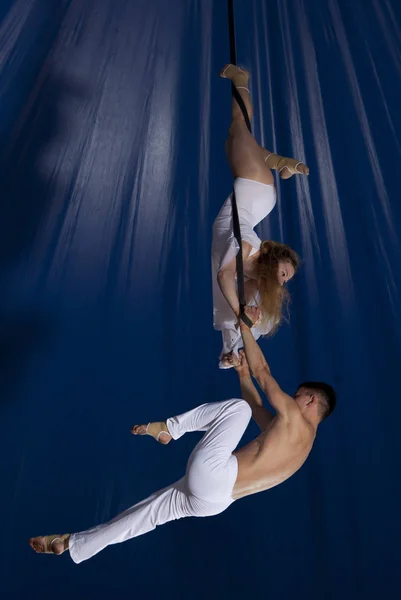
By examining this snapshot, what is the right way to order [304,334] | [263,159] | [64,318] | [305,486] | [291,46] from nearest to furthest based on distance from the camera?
[263,159] < [305,486] < [64,318] < [304,334] < [291,46]

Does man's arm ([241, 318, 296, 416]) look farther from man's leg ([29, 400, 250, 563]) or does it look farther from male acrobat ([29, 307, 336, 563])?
man's leg ([29, 400, 250, 563])

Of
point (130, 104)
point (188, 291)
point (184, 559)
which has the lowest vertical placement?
point (184, 559)

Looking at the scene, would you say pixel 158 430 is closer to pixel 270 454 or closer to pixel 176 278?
pixel 270 454

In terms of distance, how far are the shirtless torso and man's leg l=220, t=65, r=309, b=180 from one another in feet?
2.69

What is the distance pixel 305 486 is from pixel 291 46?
2471 millimetres

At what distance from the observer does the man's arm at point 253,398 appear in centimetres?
173

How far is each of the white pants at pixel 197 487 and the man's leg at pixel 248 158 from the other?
800 millimetres

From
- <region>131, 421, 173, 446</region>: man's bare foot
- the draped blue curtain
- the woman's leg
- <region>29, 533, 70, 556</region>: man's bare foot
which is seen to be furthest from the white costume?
<region>29, 533, 70, 556</region>: man's bare foot

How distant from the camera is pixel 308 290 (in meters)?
2.67

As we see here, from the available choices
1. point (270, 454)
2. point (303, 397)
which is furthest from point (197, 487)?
point (303, 397)

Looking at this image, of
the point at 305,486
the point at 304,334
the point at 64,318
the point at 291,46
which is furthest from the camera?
the point at 291,46

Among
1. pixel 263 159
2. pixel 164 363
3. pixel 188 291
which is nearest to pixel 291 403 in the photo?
pixel 263 159

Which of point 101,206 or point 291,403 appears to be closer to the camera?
point 291,403

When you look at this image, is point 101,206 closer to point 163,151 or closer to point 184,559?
point 163,151
